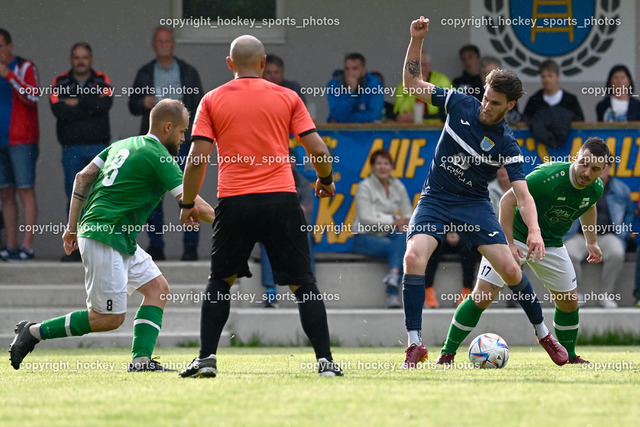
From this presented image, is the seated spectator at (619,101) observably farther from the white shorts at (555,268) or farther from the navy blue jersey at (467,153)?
the navy blue jersey at (467,153)

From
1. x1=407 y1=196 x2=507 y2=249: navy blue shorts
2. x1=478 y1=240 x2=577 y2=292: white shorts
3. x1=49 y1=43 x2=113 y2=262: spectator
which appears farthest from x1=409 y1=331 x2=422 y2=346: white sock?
x1=49 y1=43 x2=113 y2=262: spectator

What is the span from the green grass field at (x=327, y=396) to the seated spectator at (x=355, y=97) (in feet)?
18.9

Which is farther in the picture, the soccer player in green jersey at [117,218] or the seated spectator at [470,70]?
the seated spectator at [470,70]

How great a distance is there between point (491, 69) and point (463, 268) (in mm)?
2497

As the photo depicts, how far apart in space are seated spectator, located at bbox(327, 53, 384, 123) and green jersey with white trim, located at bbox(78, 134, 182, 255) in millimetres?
6203

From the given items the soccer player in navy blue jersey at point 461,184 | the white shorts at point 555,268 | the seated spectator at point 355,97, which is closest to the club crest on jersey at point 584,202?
the white shorts at point 555,268

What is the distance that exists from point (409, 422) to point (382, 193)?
28.5 ft

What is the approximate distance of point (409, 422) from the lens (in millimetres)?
5062

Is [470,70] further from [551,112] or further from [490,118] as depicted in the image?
[490,118]

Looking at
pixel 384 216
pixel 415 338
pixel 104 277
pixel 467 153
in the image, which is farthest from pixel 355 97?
pixel 104 277

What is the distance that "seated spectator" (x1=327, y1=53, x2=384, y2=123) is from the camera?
45.6 feet

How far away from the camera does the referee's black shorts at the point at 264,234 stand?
22.6 ft

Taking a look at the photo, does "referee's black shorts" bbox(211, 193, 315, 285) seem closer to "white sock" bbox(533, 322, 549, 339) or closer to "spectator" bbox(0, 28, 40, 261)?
"white sock" bbox(533, 322, 549, 339)

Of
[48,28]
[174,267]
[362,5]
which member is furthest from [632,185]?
[48,28]
